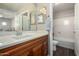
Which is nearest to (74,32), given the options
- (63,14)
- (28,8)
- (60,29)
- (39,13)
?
(60,29)

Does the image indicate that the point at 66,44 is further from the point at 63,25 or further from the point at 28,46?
the point at 28,46

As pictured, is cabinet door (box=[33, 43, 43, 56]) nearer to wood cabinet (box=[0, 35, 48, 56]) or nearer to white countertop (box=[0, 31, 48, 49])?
wood cabinet (box=[0, 35, 48, 56])

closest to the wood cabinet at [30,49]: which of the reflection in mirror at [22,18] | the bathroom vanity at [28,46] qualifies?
the bathroom vanity at [28,46]

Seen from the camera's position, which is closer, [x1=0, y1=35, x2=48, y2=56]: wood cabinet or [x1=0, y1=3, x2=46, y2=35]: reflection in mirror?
[x1=0, y1=35, x2=48, y2=56]: wood cabinet

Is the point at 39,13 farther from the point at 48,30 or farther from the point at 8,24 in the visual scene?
the point at 8,24

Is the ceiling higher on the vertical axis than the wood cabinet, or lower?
higher

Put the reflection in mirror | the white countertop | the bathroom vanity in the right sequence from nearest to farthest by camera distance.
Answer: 1. the bathroom vanity
2. the white countertop
3. the reflection in mirror

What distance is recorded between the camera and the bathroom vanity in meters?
1.10

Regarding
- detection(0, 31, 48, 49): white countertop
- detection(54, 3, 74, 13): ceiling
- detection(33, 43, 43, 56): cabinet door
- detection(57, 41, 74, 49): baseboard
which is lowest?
detection(33, 43, 43, 56): cabinet door

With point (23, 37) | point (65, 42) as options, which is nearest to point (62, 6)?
point (65, 42)

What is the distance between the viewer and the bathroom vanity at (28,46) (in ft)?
3.61

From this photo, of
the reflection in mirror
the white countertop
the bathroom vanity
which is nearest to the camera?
the bathroom vanity

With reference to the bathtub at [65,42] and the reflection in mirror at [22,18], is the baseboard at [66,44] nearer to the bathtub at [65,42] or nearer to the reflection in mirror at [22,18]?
the bathtub at [65,42]

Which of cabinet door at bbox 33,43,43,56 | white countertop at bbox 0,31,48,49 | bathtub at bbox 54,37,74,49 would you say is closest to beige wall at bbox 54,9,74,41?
bathtub at bbox 54,37,74,49
